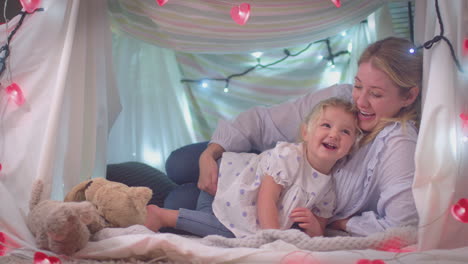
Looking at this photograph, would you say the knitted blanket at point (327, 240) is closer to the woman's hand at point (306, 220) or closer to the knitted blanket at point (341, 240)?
the knitted blanket at point (341, 240)

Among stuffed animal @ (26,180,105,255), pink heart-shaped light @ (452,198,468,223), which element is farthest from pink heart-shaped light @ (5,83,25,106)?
pink heart-shaped light @ (452,198,468,223)

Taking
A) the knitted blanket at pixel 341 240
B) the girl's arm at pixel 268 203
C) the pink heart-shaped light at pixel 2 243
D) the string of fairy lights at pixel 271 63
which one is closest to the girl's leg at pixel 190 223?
the girl's arm at pixel 268 203

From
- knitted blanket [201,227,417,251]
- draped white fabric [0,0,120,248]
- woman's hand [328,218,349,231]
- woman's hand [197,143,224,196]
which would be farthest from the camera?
woman's hand [197,143,224,196]

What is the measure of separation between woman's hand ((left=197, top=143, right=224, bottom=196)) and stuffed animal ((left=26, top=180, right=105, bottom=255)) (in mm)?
517

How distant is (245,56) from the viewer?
2311mm

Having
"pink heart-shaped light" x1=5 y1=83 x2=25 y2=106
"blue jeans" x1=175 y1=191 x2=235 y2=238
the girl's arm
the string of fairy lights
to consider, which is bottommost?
"blue jeans" x1=175 y1=191 x2=235 y2=238

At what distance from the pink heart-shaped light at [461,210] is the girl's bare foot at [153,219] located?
0.87 metres

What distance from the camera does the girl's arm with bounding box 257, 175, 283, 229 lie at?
1532mm

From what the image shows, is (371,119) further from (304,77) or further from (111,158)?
(111,158)

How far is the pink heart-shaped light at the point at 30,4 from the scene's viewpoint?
146cm

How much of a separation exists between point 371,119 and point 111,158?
1.14 m

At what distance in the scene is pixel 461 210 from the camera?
1196 millimetres

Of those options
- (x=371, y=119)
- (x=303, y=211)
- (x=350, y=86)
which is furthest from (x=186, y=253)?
(x=350, y=86)

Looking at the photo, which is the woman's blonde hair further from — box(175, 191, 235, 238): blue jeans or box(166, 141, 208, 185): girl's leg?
box(166, 141, 208, 185): girl's leg
